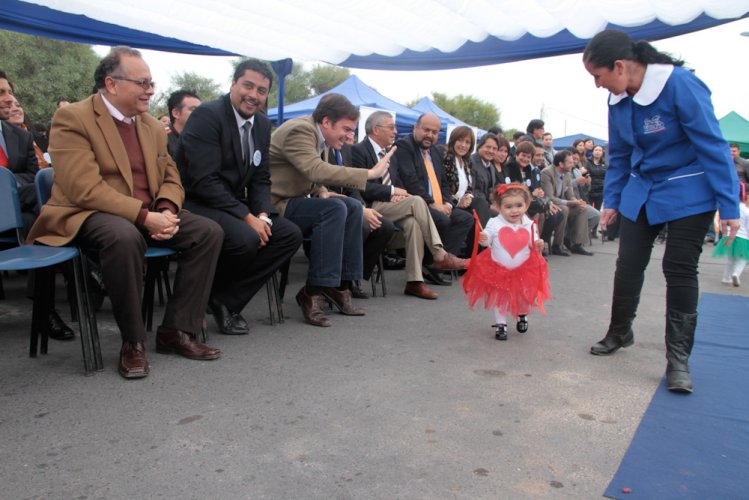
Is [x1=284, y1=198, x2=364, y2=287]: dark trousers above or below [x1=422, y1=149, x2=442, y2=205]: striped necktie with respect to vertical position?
below

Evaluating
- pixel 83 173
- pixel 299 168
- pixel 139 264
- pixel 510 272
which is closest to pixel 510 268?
pixel 510 272

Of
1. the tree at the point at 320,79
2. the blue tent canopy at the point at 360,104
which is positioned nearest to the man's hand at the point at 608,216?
the blue tent canopy at the point at 360,104

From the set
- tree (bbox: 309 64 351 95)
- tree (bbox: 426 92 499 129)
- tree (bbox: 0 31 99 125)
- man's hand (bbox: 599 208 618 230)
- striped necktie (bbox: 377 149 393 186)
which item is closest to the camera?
man's hand (bbox: 599 208 618 230)

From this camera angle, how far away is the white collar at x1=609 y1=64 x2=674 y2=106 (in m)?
2.99

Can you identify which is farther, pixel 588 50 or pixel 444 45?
pixel 444 45

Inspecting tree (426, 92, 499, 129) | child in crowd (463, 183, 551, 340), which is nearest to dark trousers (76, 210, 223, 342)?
child in crowd (463, 183, 551, 340)

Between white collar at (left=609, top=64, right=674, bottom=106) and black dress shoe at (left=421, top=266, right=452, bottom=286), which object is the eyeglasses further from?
black dress shoe at (left=421, top=266, right=452, bottom=286)

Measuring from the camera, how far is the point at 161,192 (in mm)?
3334

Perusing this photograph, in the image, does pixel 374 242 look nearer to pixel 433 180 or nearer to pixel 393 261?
pixel 433 180

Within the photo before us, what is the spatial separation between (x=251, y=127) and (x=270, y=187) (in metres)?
0.46

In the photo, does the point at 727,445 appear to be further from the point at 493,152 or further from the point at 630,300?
the point at 493,152

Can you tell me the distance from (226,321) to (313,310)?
61cm

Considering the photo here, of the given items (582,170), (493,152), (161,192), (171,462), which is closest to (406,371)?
(171,462)

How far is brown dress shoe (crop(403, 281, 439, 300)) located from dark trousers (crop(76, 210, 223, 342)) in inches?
85.0
